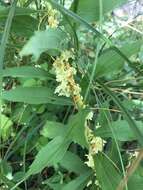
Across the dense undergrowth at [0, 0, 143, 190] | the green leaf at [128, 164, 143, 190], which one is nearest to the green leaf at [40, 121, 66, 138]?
the dense undergrowth at [0, 0, 143, 190]

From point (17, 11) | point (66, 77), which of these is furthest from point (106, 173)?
point (17, 11)

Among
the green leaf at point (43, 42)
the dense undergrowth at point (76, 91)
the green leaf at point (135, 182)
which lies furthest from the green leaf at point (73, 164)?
the green leaf at point (43, 42)

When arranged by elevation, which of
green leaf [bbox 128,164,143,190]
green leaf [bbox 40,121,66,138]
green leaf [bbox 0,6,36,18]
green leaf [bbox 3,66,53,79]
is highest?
green leaf [bbox 0,6,36,18]

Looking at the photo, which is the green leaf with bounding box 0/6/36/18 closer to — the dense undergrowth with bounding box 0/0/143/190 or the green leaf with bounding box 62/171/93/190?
the dense undergrowth with bounding box 0/0/143/190

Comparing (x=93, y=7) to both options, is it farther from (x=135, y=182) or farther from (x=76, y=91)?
(x=135, y=182)

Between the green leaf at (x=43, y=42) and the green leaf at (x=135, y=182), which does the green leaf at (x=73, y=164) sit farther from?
the green leaf at (x=43, y=42)

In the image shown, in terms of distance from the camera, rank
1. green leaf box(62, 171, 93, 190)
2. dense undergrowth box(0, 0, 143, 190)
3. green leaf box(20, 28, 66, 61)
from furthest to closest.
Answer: green leaf box(62, 171, 93, 190) → dense undergrowth box(0, 0, 143, 190) → green leaf box(20, 28, 66, 61)
